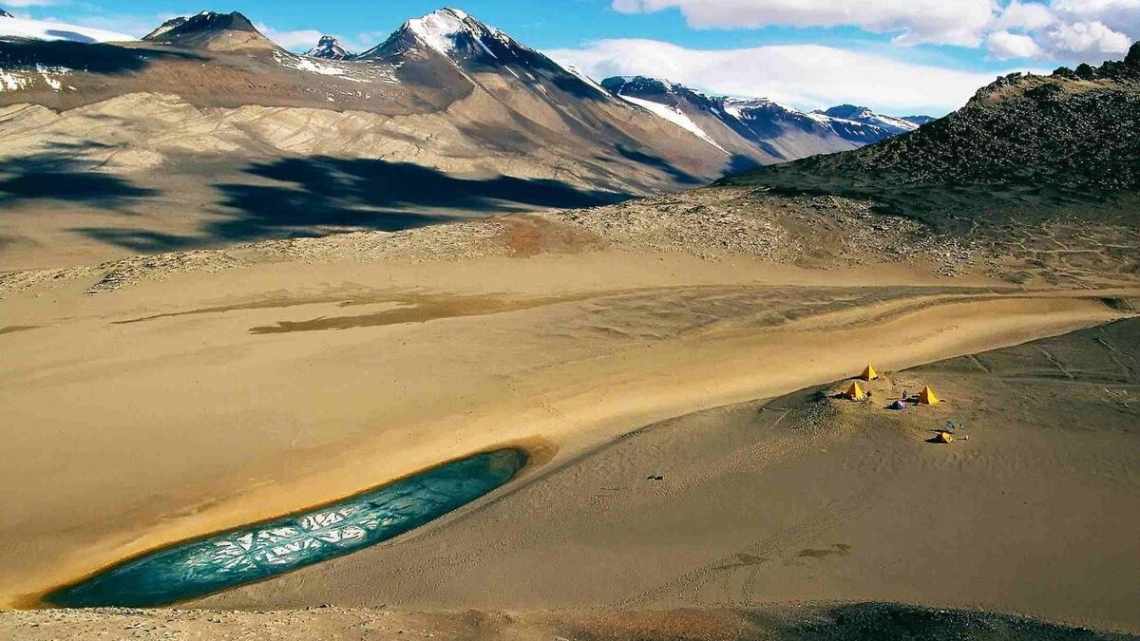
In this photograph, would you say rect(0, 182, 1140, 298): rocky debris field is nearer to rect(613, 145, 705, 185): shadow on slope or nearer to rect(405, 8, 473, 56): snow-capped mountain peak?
rect(613, 145, 705, 185): shadow on slope

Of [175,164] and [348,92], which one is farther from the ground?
[348,92]

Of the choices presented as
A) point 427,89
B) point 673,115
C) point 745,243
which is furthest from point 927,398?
point 673,115

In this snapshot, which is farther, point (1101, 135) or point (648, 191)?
point (648, 191)

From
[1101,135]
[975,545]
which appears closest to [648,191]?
[1101,135]

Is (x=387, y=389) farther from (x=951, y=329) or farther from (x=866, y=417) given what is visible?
(x=951, y=329)

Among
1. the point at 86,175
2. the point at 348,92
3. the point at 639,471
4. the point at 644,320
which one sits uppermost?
the point at 348,92

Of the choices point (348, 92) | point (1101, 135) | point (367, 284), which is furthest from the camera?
point (348, 92)
